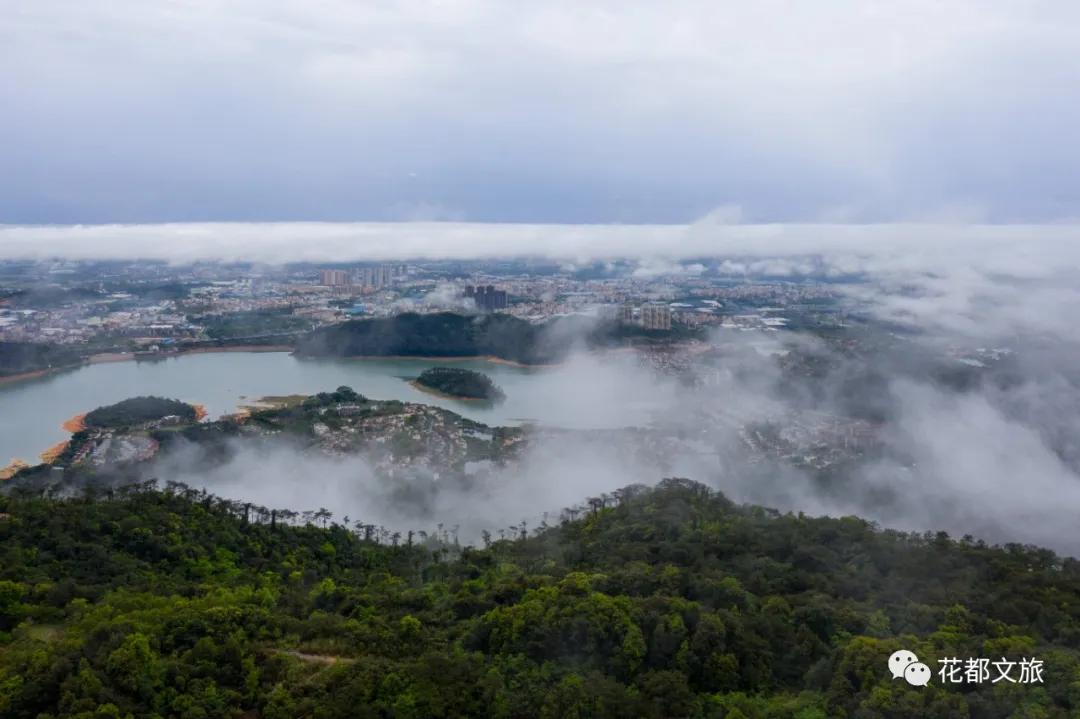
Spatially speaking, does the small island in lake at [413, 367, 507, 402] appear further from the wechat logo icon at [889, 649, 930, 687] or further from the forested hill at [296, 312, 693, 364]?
the wechat logo icon at [889, 649, 930, 687]

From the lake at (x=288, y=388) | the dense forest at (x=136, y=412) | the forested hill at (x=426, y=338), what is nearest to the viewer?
the dense forest at (x=136, y=412)

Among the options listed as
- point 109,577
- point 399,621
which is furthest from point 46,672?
point 109,577

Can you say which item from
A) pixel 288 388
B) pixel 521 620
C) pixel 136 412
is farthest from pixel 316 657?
pixel 288 388

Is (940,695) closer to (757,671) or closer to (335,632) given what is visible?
(757,671)
